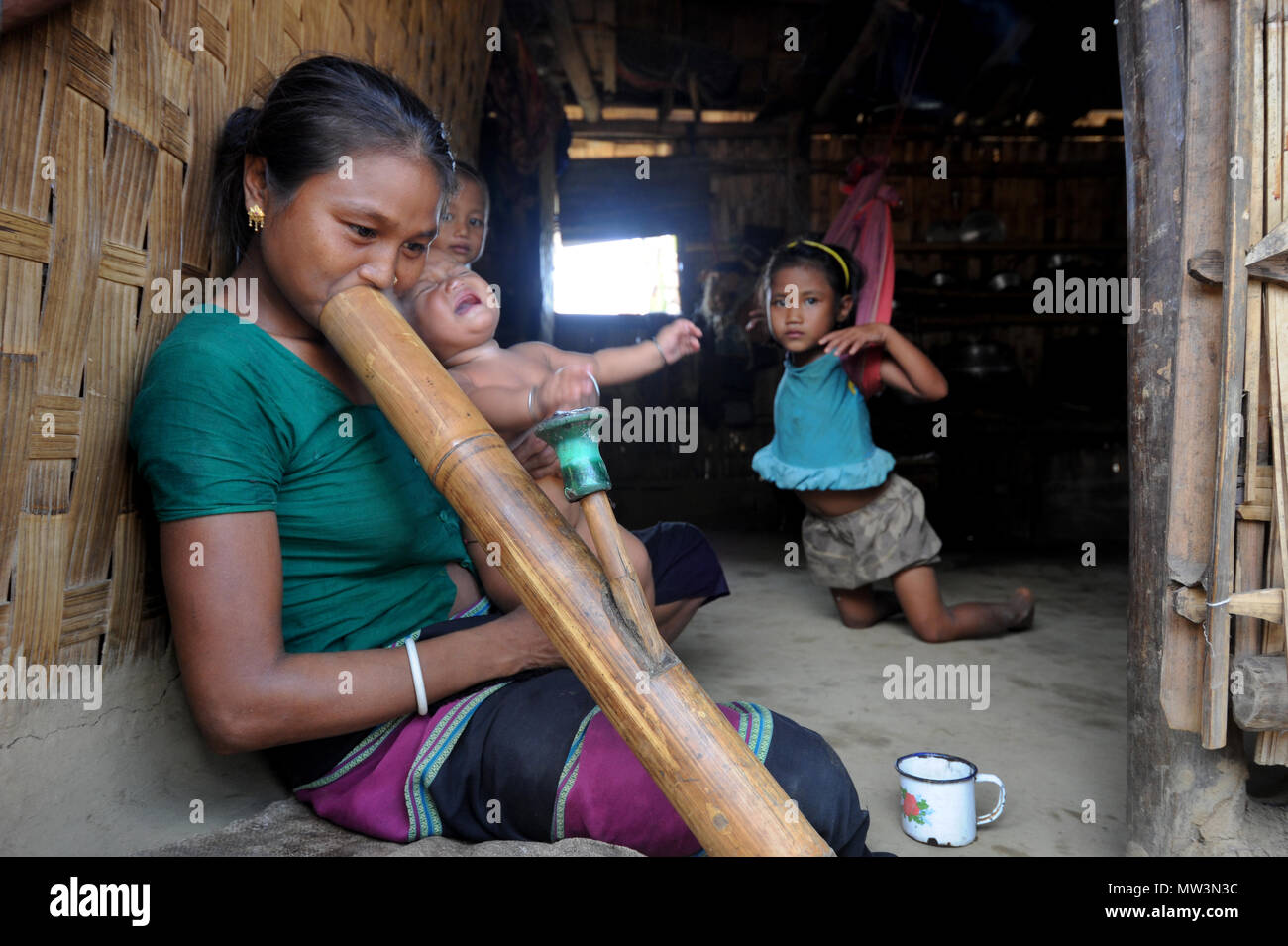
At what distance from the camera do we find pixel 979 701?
2.61 meters

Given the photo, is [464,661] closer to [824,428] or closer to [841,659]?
[841,659]

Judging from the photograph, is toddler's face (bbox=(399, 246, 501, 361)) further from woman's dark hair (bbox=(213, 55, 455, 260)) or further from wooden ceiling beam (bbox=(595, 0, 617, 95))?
wooden ceiling beam (bbox=(595, 0, 617, 95))

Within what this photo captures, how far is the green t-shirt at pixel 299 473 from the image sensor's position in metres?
1.17

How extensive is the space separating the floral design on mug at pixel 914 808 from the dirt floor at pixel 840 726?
0.06 metres

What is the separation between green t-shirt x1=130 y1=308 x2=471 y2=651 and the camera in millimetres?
1168

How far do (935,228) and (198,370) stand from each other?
260 inches

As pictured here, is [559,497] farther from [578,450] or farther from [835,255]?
[835,255]

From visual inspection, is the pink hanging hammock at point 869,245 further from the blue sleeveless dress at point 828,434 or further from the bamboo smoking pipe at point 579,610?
the bamboo smoking pipe at point 579,610

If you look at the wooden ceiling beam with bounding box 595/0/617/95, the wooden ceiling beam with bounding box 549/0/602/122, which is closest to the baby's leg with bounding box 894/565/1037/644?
the wooden ceiling beam with bounding box 549/0/602/122

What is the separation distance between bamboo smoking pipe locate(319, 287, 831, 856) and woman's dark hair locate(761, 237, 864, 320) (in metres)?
2.41

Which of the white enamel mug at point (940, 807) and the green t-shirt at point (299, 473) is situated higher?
the green t-shirt at point (299, 473)

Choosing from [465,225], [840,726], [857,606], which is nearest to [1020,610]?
[857,606]

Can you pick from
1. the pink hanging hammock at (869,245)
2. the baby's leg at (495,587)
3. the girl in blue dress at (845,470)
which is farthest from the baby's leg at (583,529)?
the pink hanging hammock at (869,245)

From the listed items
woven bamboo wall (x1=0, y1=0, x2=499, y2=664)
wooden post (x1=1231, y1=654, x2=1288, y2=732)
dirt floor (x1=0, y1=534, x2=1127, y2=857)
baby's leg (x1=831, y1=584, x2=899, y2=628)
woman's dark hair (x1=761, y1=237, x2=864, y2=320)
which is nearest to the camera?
woven bamboo wall (x1=0, y1=0, x2=499, y2=664)
